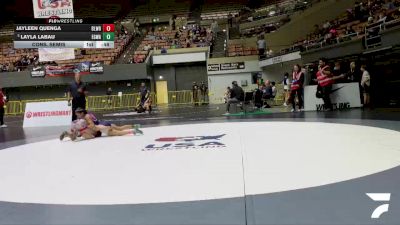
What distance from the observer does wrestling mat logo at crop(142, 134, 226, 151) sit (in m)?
5.78

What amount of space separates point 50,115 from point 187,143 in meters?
8.60

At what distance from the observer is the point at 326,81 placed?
39.5 ft

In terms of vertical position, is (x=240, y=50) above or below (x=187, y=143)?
above

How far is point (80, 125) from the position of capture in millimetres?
7773

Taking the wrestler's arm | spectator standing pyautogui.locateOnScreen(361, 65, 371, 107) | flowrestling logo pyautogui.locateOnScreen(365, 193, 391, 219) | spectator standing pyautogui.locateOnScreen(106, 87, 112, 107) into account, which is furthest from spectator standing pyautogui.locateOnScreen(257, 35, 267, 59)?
flowrestling logo pyautogui.locateOnScreen(365, 193, 391, 219)

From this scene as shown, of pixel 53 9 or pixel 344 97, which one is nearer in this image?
pixel 53 9

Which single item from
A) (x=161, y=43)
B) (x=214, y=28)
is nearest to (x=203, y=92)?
(x=161, y=43)

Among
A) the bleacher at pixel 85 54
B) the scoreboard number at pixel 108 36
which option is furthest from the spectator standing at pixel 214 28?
the scoreboard number at pixel 108 36

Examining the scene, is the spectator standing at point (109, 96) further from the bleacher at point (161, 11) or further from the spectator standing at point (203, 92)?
the bleacher at point (161, 11)

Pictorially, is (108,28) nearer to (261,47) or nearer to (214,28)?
(261,47)

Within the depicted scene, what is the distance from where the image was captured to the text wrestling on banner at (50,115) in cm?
1331

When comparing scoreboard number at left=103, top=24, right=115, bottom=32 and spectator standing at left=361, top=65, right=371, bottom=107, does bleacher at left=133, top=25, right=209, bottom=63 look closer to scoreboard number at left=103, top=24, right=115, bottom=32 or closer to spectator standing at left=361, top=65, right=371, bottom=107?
scoreboard number at left=103, top=24, right=115, bottom=32

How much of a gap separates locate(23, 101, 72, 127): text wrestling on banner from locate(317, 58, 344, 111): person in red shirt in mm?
8107
